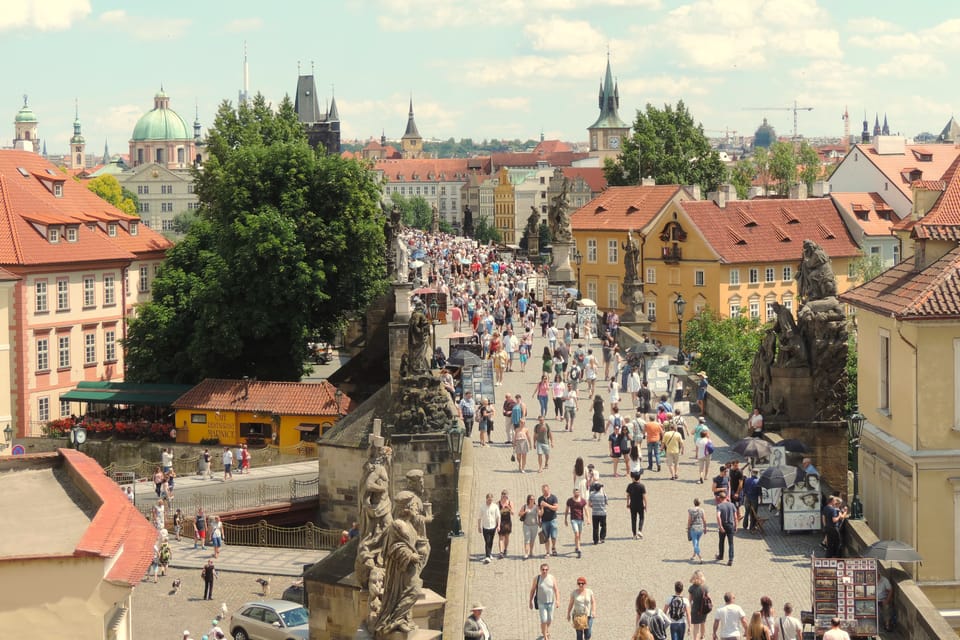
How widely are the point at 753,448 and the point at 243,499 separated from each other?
21.8 m

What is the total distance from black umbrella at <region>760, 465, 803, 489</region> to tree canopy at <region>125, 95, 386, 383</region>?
32697 millimetres

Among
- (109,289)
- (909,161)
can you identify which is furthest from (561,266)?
(909,161)

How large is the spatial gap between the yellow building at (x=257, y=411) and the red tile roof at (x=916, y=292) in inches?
920

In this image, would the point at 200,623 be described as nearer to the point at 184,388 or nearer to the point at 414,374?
the point at 414,374

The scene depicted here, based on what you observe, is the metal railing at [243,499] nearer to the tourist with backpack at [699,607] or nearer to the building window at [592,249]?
the tourist with backpack at [699,607]

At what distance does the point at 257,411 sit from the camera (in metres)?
52.4

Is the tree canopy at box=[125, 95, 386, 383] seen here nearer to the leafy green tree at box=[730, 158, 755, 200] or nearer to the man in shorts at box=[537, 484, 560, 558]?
the man in shorts at box=[537, 484, 560, 558]

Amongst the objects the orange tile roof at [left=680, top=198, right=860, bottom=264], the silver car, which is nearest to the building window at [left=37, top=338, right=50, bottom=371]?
the silver car

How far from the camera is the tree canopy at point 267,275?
2275 inches

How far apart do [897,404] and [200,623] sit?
58.0 feet

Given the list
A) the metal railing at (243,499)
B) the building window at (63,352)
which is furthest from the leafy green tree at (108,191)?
the metal railing at (243,499)

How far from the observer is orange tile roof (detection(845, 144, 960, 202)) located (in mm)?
94562

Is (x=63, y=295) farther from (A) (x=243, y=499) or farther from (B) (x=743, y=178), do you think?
(B) (x=743, y=178)

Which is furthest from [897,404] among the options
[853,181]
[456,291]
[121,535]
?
[853,181]
